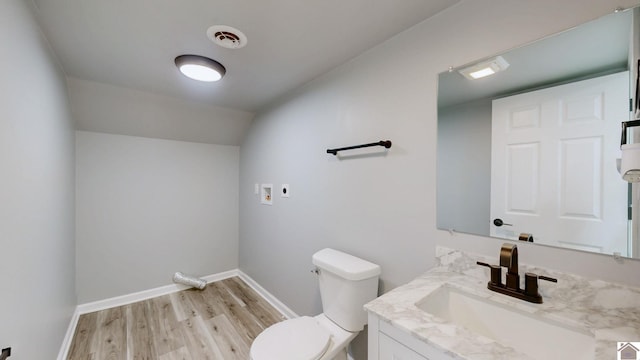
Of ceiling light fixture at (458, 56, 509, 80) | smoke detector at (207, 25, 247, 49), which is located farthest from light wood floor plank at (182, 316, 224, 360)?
ceiling light fixture at (458, 56, 509, 80)

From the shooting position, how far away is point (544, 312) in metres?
0.84

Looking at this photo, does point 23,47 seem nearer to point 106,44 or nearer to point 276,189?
point 106,44

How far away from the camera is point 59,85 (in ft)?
5.85

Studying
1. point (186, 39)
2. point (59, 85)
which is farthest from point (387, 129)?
point (59, 85)

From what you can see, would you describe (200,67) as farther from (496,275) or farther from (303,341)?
(496,275)

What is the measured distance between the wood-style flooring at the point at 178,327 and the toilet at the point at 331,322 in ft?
2.58

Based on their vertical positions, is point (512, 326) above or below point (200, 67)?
below

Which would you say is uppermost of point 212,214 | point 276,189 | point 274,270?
point 276,189

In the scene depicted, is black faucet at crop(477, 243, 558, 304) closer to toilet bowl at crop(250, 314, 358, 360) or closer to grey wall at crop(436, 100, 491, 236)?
grey wall at crop(436, 100, 491, 236)

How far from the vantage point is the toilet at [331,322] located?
4.10 ft

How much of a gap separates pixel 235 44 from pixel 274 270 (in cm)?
209

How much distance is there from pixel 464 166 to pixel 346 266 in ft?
2.82

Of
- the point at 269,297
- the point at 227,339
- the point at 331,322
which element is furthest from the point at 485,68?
the point at 269,297

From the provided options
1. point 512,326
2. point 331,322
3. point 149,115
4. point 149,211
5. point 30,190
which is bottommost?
point 331,322
